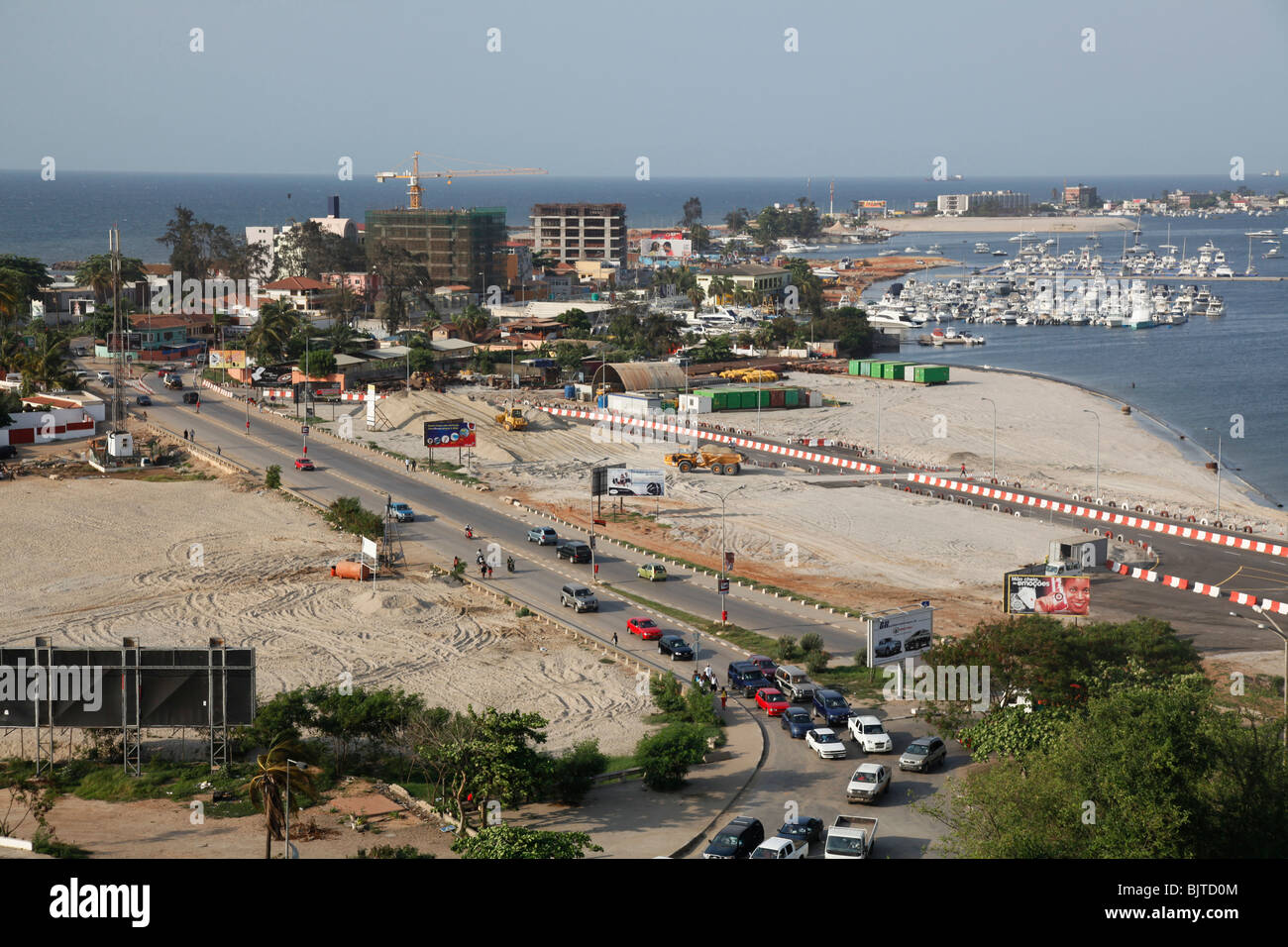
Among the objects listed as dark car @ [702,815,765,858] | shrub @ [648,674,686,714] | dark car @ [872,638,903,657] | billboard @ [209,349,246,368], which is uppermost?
Result: billboard @ [209,349,246,368]

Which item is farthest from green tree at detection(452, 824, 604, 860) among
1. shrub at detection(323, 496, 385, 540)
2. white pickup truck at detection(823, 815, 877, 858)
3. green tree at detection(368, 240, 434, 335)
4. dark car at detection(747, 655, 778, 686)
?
green tree at detection(368, 240, 434, 335)

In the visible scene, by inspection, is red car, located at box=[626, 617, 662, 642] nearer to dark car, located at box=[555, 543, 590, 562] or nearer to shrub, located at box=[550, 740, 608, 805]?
dark car, located at box=[555, 543, 590, 562]

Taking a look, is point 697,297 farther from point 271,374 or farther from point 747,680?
point 747,680

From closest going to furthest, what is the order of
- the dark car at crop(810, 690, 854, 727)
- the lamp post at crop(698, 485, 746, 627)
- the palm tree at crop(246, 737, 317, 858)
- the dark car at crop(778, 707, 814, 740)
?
the palm tree at crop(246, 737, 317, 858) → the dark car at crop(778, 707, 814, 740) → the dark car at crop(810, 690, 854, 727) → the lamp post at crop(698, 485, 746, 627)

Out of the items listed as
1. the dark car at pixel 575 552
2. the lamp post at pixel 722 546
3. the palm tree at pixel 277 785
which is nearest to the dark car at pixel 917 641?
the lamp post at pixel 722 546

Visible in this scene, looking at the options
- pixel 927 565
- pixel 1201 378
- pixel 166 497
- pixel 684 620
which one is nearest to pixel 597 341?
pixel 1201 378

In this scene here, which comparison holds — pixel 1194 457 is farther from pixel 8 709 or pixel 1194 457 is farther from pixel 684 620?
pixel 8 709
